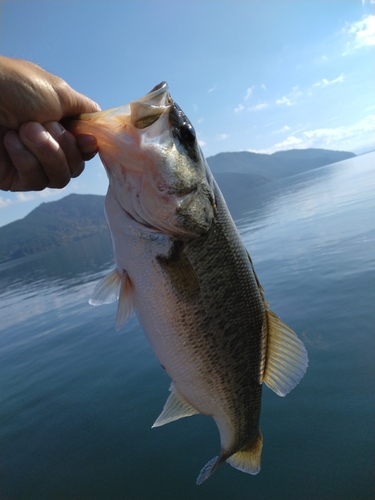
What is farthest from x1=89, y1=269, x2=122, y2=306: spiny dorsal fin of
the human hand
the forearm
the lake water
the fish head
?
the lake water

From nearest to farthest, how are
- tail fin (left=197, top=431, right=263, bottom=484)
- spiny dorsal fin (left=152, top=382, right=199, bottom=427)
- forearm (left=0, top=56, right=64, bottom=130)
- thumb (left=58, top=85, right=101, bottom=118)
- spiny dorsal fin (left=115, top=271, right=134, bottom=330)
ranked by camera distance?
1. forearm (left=0, top=56, right=64, bottom=130)
2. thumb (left=58, top=85, right=101, bottom=118)
3. spiny dorsal fin (left=115, top=271, right=134, bottom=330)
4. spiny dorsal fin (left=152, top=382, right=199, bottom=427)
5. tail fin (left=197, top=431, right=263, bottom=484)

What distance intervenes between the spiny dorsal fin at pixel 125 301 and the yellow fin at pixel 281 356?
123cm

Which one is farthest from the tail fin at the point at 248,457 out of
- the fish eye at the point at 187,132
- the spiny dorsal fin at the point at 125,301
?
the fish eye at the point at 187,132

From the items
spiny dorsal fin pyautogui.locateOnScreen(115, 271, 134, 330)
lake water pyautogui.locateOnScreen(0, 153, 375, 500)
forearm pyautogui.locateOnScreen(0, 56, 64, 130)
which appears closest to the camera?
forearm pyautogui.locateOnScreen(0, 56, 64, 130)

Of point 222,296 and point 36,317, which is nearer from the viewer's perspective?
point 222,296

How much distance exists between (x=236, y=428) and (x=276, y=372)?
0.63 m

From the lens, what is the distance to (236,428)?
297cm

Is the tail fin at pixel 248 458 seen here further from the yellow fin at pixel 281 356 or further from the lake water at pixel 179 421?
the lake water at pixel 179 421

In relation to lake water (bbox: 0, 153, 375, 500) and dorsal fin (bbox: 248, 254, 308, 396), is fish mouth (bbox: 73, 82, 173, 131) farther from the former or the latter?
lake water (bbox: 0, 153, 375, 500)

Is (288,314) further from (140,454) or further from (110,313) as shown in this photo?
(110,313)

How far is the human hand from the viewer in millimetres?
2318

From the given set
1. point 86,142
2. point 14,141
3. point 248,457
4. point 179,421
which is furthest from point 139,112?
point 179,421

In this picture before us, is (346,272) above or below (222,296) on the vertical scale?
below

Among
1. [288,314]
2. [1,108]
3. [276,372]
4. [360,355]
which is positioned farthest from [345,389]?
[1,108]
